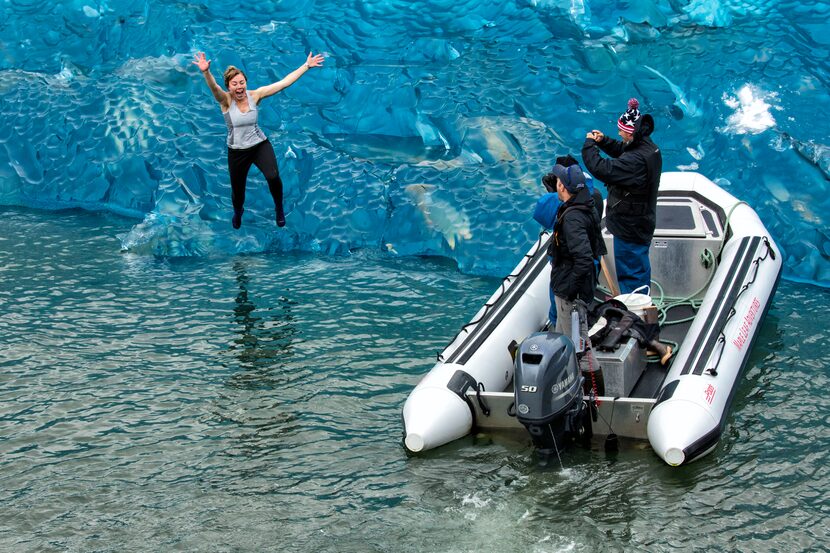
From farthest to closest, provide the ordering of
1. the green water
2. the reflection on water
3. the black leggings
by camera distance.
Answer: the black leggings
the reflection on water
the green water

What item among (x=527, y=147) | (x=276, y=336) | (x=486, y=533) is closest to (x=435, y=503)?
(x=486, y=533)

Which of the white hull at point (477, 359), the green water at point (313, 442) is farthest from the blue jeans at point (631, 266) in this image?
the green water at point (313, 442)

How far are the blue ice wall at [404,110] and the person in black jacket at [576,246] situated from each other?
3.02 meters

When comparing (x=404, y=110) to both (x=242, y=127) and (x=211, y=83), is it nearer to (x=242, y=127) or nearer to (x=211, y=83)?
(x=242, y=127)

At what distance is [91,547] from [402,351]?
307 cm

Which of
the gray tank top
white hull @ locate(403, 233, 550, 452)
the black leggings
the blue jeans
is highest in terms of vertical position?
the gray tank top

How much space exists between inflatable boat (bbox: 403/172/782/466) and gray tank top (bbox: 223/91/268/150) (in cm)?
262

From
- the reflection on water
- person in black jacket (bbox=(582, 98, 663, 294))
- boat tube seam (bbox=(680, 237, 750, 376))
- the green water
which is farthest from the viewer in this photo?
the reflection on water

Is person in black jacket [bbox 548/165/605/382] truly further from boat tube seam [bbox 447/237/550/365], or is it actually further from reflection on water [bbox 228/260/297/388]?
reflection on water [bbox 228/260/297/388]

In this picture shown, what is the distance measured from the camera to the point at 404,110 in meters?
11.6

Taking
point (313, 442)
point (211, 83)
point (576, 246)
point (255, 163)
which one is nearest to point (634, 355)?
point (576, 246)

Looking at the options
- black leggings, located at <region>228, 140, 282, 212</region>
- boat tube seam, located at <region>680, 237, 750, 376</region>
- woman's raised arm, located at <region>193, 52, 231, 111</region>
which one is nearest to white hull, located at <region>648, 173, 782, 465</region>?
boat tube seam, located at <region>680, 237, 750, 376</region>

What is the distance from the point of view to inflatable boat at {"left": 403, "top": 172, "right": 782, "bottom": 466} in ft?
19.9

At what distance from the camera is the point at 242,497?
19.7 ft
